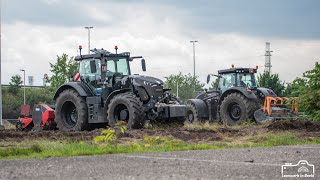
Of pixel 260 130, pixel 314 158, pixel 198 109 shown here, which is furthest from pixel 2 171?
pixel 198 109

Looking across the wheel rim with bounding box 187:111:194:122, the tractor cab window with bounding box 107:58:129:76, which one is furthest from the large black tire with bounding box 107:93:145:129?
the wheel rim with bounding box 187:111:194:122

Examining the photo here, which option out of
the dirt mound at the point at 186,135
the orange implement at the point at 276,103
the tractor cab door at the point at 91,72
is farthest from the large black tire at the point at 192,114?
the dirt mound at the point at 186,135

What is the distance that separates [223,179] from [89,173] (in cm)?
205

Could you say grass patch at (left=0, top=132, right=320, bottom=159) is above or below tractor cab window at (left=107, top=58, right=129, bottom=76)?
below

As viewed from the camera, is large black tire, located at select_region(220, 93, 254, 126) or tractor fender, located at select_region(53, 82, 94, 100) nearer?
tractor fender, located at select_region(53, 82, 94, 100)

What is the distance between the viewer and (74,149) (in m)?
13.2

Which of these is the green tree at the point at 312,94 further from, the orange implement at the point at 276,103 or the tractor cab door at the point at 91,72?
the tractor cab door at the point at 91,72

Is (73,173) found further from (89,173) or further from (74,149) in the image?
(74,149)

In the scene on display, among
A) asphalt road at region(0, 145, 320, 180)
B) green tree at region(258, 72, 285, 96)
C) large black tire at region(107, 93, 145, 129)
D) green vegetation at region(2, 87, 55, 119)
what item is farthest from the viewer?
green vegetation at region(2, 87, 55, 119)

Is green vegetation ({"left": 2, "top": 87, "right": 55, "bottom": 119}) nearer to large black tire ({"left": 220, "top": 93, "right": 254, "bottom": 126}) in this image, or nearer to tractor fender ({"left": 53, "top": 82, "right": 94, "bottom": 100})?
large black tire ({"left": 220, "top": 93, "right": 254, "bottom": 126})

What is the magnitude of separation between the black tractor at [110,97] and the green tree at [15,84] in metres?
57.4

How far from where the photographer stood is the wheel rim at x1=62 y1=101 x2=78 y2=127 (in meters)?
25.2

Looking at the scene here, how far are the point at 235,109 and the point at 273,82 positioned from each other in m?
24.3

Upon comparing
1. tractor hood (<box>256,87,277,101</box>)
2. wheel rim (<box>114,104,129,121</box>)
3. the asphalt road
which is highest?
tractor hood (<box>256,87,277,101</box>)
